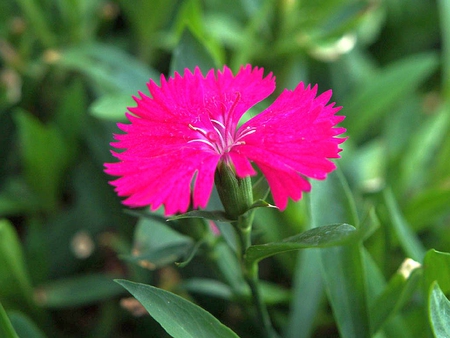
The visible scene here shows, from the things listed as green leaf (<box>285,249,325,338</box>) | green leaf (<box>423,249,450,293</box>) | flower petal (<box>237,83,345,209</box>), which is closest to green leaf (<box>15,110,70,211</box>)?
green leaf (<box>285,249,325,338</box>)

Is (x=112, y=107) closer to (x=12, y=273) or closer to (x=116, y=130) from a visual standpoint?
(x=116, y=130)

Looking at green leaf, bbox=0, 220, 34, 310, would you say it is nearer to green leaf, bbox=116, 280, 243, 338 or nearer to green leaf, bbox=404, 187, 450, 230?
green leaf, bbox=116, 280, 243, 338

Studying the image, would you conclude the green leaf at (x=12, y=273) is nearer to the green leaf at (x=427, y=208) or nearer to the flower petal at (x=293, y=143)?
the flower petal at (x=293, y=143)

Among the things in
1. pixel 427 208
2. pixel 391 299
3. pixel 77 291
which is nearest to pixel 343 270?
pixel 391 299

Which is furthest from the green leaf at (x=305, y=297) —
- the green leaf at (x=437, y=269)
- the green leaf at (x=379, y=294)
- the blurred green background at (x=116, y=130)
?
the green leaf at (x=437, y=269)

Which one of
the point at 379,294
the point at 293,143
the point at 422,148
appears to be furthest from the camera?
the point at 422,148

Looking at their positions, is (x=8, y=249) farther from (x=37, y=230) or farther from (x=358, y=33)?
(x=358, y=33)

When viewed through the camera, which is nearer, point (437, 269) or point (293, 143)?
point (293, 143)
